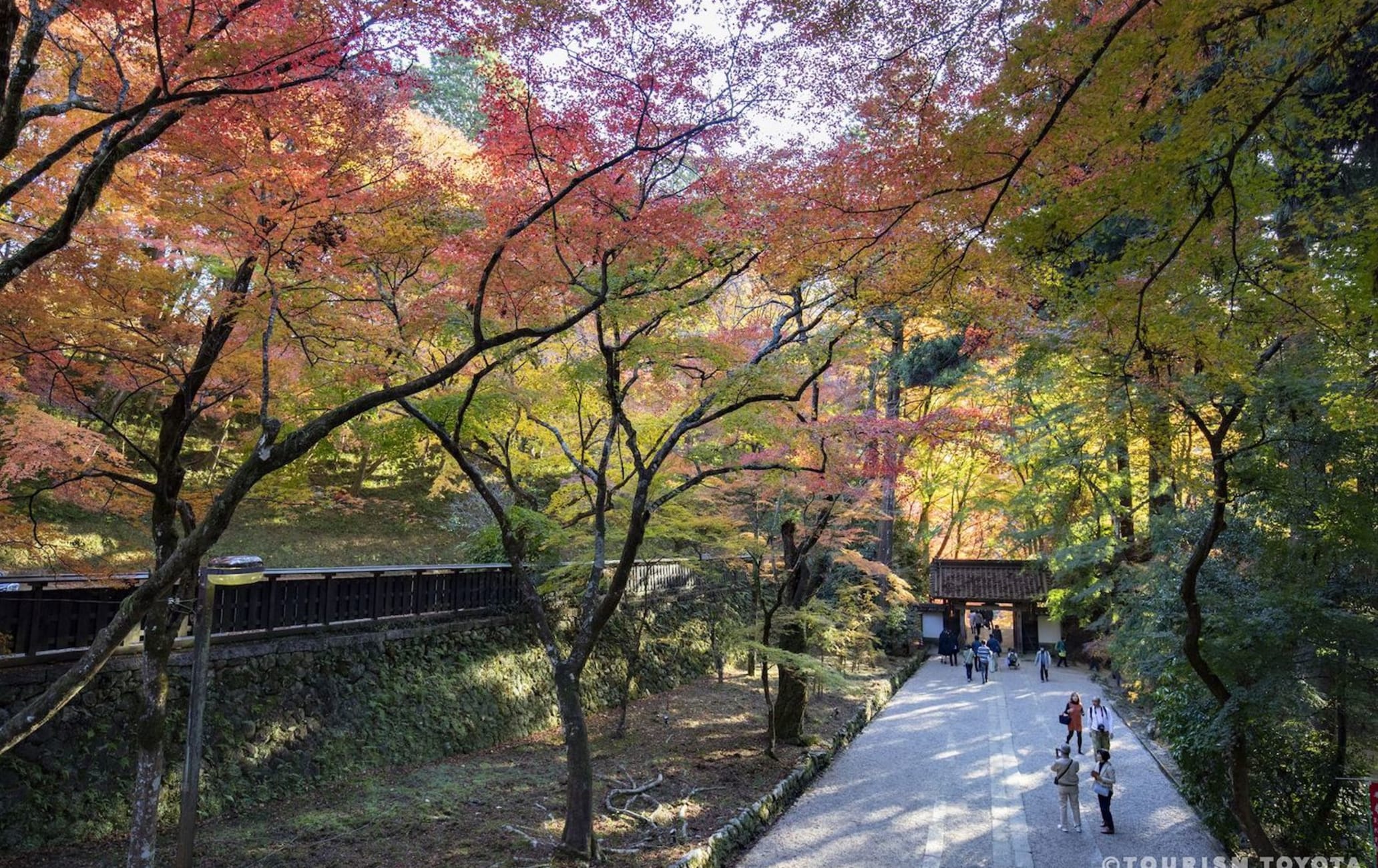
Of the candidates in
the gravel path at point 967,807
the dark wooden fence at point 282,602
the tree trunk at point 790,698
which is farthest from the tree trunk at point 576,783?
the tree trunk at point 790,698

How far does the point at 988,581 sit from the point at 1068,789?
17.3m

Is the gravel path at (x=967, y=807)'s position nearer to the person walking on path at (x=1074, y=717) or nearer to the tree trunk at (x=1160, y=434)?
the person walking on path at (x=1074, y=717)

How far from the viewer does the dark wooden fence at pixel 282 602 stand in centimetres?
640

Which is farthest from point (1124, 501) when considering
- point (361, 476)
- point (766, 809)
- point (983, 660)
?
point (361, 476)

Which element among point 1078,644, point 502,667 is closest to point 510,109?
point 502,667

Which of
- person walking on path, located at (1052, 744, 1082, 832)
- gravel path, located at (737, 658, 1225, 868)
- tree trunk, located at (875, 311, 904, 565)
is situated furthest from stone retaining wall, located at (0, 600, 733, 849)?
person walking on path, located at (1052, 744, 1082, 832)

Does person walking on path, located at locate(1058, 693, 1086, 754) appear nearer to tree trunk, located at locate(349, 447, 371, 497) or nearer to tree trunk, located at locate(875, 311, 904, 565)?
tree trunk, located at locate(875, 311, 904, 565)

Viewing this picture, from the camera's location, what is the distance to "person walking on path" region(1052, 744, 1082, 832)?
8.61m

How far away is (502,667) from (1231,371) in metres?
10.3

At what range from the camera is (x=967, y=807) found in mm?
9477

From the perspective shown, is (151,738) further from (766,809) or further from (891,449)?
(891,449)

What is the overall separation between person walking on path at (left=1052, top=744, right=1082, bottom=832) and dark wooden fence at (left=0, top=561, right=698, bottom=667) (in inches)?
288

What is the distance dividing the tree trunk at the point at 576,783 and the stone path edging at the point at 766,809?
834mm

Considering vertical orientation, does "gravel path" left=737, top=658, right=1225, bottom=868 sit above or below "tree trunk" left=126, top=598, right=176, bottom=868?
below
